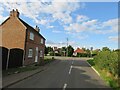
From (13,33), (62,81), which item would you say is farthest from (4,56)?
(13,33)

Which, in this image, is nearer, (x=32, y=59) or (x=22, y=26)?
(x=22, y=26)

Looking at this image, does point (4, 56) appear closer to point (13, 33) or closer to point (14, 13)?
point (13, 33)

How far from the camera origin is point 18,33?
30000 mm

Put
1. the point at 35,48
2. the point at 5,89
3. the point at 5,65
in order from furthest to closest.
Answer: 1. the point at 35,48
2. the point at 5,65
3. the point at 5,89

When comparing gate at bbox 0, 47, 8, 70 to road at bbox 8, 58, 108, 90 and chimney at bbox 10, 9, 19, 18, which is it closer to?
road at bbox 8, 58, 108, 90

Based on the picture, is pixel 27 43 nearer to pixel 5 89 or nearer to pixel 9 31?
pixel 9 31

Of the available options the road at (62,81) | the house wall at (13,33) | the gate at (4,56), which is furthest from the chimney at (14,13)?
the road at (62,81)

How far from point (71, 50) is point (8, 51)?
235 ft

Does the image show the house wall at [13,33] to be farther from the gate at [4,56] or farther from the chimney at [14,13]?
the gate at [4,56]

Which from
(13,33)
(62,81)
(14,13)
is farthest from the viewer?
(14,13)

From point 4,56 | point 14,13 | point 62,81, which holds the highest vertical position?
point 14,13

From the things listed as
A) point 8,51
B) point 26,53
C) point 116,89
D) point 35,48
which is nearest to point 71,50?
point 35,48

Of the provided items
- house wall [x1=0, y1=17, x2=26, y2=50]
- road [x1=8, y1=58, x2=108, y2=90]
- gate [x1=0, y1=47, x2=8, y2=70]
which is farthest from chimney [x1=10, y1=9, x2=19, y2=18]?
road [x1=8, y1=58, x2=108, y2=90]

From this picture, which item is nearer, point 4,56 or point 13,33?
point 4,56
